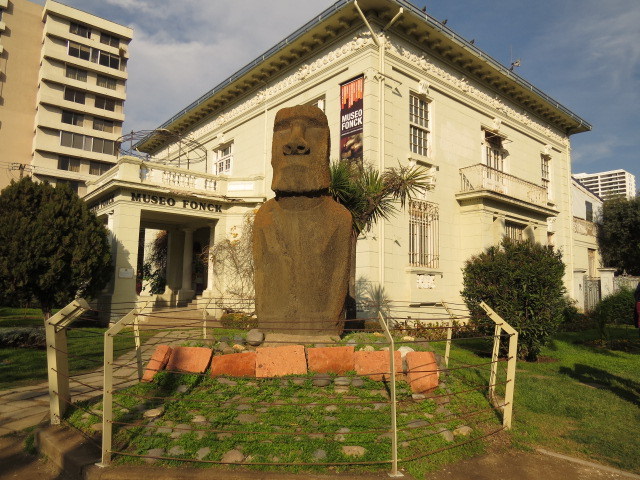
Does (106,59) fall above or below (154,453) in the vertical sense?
above

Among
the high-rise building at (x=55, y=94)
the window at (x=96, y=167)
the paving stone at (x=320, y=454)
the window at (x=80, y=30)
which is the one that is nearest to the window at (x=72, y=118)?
the high-rise building at (x=55, y=94)

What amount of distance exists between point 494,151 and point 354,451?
16.3 metres

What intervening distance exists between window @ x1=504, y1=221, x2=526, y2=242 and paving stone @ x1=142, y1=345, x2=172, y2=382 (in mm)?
13598

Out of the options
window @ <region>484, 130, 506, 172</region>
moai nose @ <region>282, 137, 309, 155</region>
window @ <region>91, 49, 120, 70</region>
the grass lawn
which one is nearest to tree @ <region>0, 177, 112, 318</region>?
the grass lawn

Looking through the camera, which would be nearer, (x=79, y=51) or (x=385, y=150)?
(x=385, y=150)

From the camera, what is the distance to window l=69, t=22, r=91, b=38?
1396 inches

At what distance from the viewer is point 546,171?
2019 centimetres

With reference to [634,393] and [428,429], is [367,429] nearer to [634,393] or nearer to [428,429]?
[428,429]

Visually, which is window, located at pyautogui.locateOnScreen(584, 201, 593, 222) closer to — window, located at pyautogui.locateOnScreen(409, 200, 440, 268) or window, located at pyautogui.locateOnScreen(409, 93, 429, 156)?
window, located at pyautogui.locateOnScreen(409, 200, 440, 268)

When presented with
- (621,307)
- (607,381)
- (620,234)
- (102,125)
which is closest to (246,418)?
(607,381)

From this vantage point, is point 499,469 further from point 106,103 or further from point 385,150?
point 106,103

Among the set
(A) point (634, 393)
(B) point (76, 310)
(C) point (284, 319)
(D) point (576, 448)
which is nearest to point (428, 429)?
(D) point (576, 448)

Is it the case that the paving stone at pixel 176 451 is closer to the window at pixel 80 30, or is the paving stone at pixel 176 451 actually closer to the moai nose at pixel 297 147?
the moai nose at pixel 297 147

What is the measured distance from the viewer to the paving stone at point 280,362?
513 centimetres
